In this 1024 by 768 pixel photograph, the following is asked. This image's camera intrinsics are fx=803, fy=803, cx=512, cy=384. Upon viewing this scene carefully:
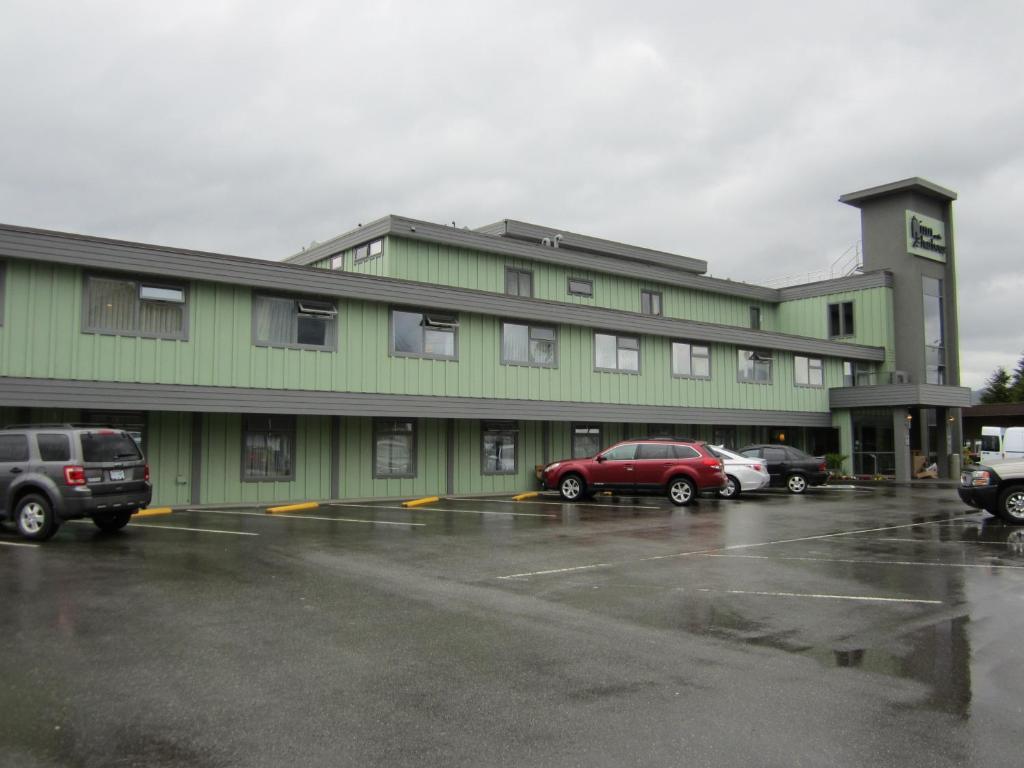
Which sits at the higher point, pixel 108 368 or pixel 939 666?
pixel 108 368

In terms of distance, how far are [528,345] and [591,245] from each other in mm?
8710

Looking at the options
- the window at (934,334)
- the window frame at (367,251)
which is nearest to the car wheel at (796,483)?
the window at (934,334)

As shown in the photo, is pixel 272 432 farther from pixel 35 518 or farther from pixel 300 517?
pixel 35 518

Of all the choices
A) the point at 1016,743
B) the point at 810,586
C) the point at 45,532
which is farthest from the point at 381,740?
the point at 45,532

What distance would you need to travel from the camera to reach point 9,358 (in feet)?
52.4

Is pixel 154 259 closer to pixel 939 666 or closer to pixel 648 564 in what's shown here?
pixel 648 564

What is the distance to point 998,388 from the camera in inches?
2992

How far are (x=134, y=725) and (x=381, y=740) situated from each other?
5.17ft

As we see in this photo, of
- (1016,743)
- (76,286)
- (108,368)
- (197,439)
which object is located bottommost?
(1016,743)

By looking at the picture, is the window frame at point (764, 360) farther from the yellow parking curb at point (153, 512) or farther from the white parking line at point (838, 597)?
the white parking line at point (838, 597)

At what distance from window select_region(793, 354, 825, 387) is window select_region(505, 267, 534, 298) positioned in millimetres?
12413

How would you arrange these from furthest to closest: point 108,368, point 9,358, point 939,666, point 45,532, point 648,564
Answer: point 108,368 → point 9,358 → point 45,532 → point 648,564 → point 939,666

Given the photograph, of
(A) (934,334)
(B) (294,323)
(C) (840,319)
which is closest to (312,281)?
(B) (294,323)

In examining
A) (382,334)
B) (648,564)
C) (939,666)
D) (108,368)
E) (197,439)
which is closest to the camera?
(939,666)
